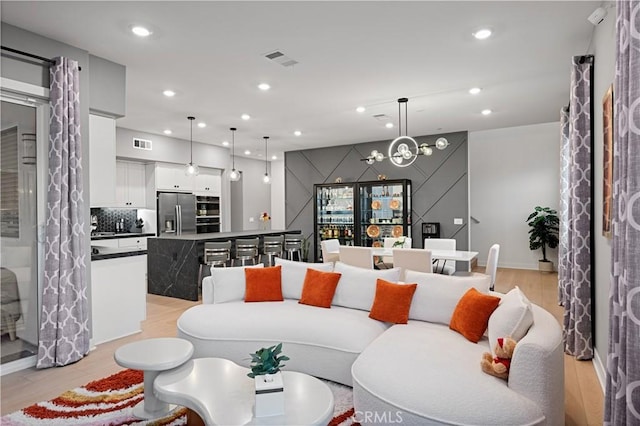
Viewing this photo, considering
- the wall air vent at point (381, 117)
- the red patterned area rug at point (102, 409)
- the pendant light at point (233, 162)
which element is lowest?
the red patterned area rug at point (102, 409)

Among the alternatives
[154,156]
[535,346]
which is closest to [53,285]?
[535,346]

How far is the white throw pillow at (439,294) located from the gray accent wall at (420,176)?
4893 millimetres

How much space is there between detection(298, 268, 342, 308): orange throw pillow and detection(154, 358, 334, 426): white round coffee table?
1250 mm

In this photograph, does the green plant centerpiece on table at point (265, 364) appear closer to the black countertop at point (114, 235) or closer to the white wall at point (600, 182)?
the white wall at point (600, 182)

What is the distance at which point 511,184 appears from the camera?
826 centimetres

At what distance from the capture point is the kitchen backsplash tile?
24.5 feet

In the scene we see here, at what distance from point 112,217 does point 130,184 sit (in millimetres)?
753

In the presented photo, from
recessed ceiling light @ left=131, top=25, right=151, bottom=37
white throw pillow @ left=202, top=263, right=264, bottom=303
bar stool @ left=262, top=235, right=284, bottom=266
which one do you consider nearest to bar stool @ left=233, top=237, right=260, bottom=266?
bar stool @ left=262, top=235, right=284, bottom=266

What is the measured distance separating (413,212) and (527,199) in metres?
2.40

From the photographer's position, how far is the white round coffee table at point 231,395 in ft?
6.02

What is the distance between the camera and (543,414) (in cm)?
191

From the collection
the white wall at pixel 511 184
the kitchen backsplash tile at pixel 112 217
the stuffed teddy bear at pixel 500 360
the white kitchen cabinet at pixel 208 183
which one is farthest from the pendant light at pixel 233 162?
the stuffed teddy bear at pixel 500 360

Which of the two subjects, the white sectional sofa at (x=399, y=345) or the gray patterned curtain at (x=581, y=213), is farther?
the gray patterned curtain at (x=581, y=213)

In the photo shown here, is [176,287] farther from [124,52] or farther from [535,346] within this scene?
[535,346]
